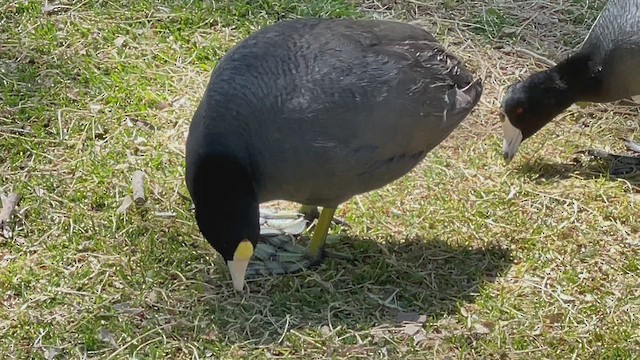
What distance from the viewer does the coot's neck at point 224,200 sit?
12.2 feet

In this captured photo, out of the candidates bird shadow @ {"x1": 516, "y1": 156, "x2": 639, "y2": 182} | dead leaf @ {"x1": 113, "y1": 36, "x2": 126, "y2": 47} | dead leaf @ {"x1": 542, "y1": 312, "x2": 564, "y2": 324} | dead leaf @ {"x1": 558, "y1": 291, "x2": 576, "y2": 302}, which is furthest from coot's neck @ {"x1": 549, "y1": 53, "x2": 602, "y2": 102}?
dead leaf @ {"x1": 113, "y1": 36, "x2": 126, "y2": 47}

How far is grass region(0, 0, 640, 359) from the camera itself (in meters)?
4.02

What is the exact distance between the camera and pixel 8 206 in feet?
14.8

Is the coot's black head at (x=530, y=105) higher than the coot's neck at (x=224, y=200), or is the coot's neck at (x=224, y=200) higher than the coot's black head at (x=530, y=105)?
the coot's neck at (x=224, y=200)

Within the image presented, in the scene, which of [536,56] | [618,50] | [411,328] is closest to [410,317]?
[411,328]

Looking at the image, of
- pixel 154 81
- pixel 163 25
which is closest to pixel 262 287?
pixel 154 81

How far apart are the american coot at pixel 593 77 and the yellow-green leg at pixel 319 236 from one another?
1.40m

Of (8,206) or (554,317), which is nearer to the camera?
(554,317)

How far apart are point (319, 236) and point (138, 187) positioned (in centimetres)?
94

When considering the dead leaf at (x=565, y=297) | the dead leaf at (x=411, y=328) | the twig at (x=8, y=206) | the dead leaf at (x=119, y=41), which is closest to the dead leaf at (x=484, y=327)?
the dead leaf at (x=411, y=328)

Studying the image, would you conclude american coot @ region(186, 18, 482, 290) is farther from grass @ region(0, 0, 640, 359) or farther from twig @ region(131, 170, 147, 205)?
twig @ region(131, 170, 147, 205)

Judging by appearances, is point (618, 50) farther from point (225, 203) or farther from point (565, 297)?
point (225, 203)

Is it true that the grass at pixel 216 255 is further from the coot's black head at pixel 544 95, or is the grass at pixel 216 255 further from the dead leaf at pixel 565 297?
the coot's black head at pixel 544 95

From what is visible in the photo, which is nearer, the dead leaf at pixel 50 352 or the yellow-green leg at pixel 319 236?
the dead leaf at pixel 50 352
